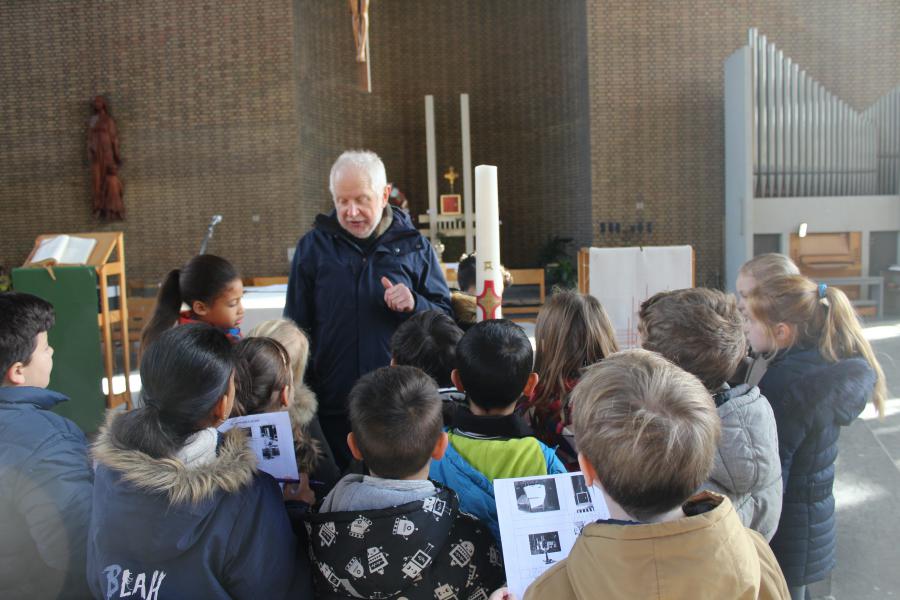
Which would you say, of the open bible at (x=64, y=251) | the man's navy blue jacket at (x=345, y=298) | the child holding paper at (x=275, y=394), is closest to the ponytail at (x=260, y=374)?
the child holding paper at (x=275, y=394)

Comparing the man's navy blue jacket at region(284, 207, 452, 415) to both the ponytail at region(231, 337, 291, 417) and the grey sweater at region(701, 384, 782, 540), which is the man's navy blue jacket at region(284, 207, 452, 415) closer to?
the ponytail at region(231, 337, 291, 417)

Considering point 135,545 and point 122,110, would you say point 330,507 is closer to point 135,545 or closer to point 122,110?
point 135,545

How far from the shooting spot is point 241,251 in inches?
486

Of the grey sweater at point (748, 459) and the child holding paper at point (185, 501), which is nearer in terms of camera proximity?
the child holding paper at point (185, 501)

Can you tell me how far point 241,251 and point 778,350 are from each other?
1124 centimetres

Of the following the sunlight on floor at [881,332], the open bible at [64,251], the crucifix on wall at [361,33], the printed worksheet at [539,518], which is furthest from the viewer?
the sunlight on floor at [881,332]

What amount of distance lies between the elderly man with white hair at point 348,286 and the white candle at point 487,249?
0.20 m

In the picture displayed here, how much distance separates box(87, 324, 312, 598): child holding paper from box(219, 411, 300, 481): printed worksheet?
0.64ft

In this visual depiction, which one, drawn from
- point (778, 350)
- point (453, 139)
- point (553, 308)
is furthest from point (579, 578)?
point (453, 139)

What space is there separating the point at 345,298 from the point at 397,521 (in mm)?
1207

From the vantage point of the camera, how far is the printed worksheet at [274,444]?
63.2 inches

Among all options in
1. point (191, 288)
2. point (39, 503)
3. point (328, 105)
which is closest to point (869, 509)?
point (191, 288)

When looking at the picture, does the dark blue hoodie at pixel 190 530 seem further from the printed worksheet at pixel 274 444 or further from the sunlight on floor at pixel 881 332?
the sunlight on floor at pixel 881 332

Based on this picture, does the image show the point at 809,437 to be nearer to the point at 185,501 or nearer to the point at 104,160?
the point at 185,501
